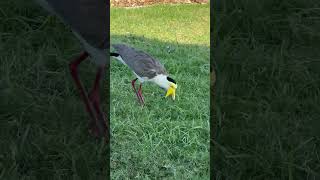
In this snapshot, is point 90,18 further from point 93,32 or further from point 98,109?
point 98,109

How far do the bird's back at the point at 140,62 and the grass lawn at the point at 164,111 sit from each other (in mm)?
53

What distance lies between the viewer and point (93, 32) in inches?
70.6

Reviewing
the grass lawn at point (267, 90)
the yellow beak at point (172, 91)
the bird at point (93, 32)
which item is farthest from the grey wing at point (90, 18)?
the grass lawn at point (267, 90)

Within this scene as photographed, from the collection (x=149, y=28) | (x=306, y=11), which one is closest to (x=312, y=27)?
(x=306, y=11)

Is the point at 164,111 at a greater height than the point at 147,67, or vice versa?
the point at 147,67

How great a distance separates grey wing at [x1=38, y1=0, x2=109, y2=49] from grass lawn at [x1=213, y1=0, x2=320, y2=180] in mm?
580

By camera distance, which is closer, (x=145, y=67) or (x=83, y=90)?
(x=145, y=67)

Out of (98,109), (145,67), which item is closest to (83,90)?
(98,109)

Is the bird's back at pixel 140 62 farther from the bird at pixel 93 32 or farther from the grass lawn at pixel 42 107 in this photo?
the grass lawn at pixel 42 107

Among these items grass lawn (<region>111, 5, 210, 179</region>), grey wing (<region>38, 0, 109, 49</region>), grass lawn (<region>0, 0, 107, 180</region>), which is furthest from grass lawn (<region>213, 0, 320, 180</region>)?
grey wing (<region>38, 0, 109, 49</region>)

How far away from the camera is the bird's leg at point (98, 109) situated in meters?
1.90

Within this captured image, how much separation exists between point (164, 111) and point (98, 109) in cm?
21

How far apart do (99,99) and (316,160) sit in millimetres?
747

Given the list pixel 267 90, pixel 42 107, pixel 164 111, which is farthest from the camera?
pixel 267 90
